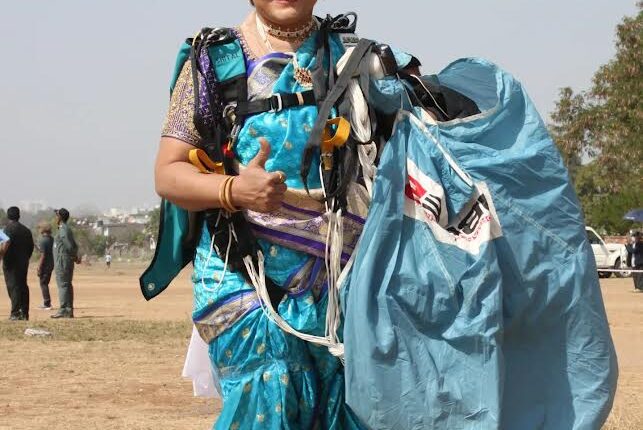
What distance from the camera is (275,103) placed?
3.58m

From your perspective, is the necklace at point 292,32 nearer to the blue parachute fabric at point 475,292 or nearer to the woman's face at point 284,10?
the woman's face at point 284,10

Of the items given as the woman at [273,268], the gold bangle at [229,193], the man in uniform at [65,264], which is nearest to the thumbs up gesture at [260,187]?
the gold bangle at [229,193]

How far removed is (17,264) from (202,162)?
1598cm

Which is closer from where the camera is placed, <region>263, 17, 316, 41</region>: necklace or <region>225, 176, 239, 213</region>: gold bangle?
<region>225, 176, 239, 213</region>: gold bangle

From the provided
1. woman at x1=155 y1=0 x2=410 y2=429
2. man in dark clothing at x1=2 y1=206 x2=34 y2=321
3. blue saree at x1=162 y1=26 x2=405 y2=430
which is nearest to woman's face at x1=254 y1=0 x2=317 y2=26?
woman at x1=155 y1=0 x2=410 y2=429

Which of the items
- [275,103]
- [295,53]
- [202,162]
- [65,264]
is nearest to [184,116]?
[202,162]

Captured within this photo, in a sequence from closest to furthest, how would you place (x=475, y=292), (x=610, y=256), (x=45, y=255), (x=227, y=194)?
(x=475, y=292) < (x=227, y=194) < (x=45, y=255) < (x=610, y=256)

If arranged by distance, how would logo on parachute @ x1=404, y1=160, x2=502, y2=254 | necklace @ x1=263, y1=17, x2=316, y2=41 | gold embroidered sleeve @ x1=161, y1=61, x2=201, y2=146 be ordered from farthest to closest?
necklace @ x1=263, y1=17, x2=316, y2=41 < gold embroidered sleeve @ x1=161, y1=61, x2=201, y2=146 < logo on parachute @ x1=404, y1=160, x2=502, y2=254

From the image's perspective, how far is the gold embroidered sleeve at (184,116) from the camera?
362cm

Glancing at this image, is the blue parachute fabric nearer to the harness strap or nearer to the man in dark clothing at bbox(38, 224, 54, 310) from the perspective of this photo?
the harness strap

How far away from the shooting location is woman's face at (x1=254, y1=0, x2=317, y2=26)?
12.1ft

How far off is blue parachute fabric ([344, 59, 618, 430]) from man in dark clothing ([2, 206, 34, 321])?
623 inches

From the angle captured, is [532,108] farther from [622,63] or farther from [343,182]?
[622,63]

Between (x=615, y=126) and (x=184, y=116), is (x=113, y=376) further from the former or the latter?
(x=615, y=126)
